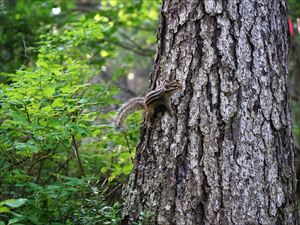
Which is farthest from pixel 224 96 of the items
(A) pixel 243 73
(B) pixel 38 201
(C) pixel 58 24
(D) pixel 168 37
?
(C) pixel 58 24

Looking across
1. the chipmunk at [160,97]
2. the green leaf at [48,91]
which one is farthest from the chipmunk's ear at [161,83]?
the green leaf at [48,91]

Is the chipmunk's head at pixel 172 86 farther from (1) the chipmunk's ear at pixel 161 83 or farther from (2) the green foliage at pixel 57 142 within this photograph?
(2) the green foliage at pixel 57 142

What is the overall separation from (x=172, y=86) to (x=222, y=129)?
366 mm

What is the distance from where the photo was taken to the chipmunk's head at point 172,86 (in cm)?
225

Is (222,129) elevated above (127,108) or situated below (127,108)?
below

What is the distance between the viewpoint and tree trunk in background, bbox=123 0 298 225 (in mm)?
A: 2119

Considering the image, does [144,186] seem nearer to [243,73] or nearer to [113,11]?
[243,73]

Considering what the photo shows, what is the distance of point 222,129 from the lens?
217 cm

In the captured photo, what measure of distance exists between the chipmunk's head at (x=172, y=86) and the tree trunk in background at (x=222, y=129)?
38 millimetres

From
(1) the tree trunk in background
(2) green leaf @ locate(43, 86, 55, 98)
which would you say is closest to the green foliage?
(2) green leaf @ locate(43, 86, 55, 98)

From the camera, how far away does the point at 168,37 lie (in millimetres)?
2404

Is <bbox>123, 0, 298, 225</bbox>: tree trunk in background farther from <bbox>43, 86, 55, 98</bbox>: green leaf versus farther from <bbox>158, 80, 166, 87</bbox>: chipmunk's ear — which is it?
<bbox>43, 86, 55, 98</bbox>: green leaf

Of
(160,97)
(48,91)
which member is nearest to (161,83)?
(160,97)

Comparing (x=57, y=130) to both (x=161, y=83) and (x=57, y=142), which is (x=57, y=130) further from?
(x=161, y=83)
